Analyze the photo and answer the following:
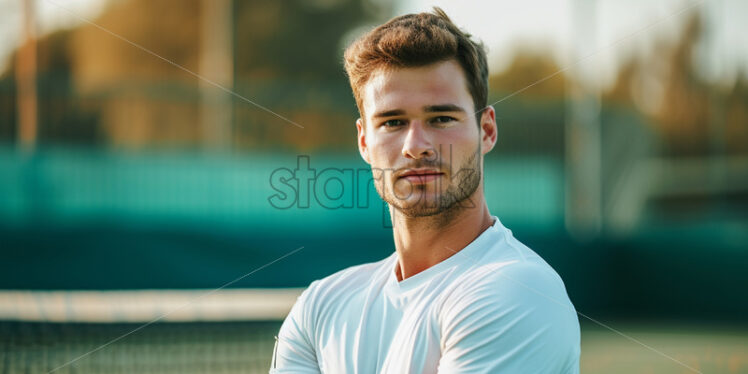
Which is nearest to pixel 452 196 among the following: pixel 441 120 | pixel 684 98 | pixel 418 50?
pixel 441 120

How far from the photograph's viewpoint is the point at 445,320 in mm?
2486

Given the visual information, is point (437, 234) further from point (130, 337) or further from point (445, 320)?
point (130, 337)

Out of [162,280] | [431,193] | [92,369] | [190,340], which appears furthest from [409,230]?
[162,280]

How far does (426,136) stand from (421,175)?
13 centimetres

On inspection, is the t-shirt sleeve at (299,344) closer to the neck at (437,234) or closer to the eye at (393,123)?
the neck at (437,234)

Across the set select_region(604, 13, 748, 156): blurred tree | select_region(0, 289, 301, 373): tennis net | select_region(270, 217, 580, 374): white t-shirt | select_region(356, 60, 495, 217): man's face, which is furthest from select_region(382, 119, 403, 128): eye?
select_region(604, 13, 748, 156): blurred tree

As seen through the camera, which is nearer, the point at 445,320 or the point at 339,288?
the point at 445,320

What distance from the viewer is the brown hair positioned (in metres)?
2.81

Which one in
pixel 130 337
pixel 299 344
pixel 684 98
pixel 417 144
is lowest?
pixel 130 337

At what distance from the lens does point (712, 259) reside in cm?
1303

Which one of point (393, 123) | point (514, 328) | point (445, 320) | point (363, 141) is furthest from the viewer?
point (363, 141)

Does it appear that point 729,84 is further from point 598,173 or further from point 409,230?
point 409,230

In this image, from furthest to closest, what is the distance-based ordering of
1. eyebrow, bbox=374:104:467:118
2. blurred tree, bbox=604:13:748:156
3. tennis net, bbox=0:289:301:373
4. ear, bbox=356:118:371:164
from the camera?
blurred tree, bbox=604:13:748:156 → tennis net, bbox=0:289:301:373 → ear, bbox=356:118:371:164 → eyebrow, bbox=374:104:467:118

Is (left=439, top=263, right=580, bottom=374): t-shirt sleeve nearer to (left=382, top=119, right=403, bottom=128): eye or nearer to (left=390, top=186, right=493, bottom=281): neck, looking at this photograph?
(left=390, top=186, right=493, bottom=281): neck
